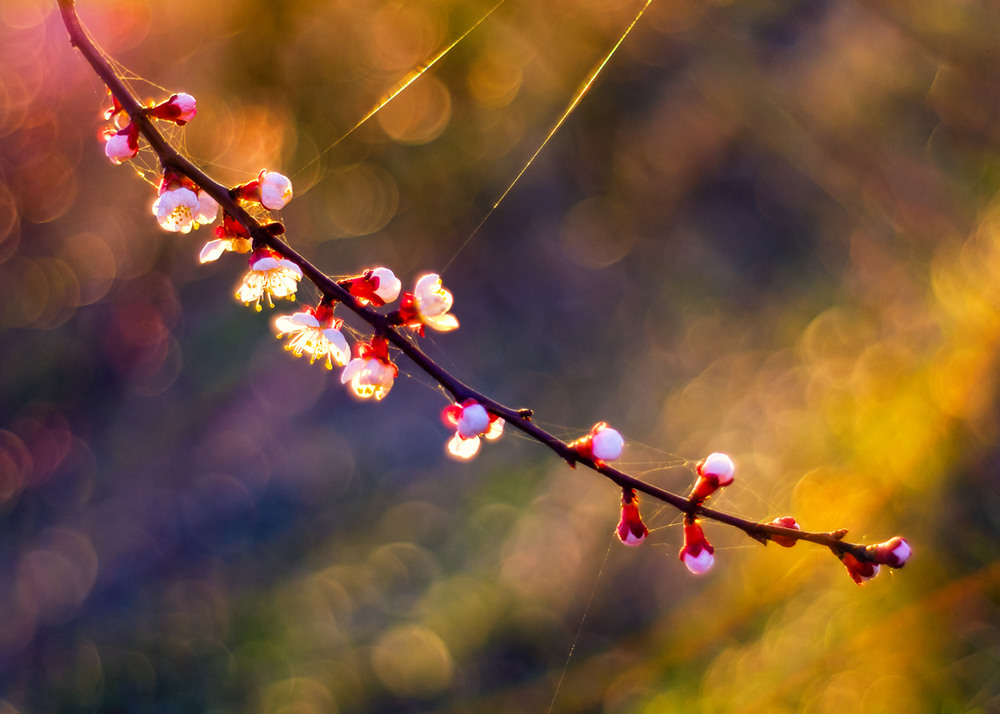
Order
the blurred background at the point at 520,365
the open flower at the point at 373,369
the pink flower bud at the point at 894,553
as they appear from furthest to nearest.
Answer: the blurred background at the point at 520,365
the open flower at the point at 373,369
the pink flower bud at the point at 894,553

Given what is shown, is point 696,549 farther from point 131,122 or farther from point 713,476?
point 131,122

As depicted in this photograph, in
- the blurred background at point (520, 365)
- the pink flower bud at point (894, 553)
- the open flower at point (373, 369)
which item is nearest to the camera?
the pink flower bud at point (894, 553)

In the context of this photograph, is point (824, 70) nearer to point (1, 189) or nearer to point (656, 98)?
point (656, 98)

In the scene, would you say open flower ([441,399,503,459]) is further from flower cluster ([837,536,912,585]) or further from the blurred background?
the blurred background

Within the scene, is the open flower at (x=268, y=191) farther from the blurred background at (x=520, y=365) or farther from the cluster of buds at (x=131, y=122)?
the blurred background at (x=520, y=365)

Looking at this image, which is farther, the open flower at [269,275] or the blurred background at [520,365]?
the blurred background at [520,365]

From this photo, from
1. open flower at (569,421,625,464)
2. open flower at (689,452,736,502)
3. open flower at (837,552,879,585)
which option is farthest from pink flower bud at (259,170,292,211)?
open flower at (837,552,879,585)

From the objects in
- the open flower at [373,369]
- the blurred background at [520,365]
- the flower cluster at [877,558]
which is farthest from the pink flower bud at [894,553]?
the blurred background at [520,365]
